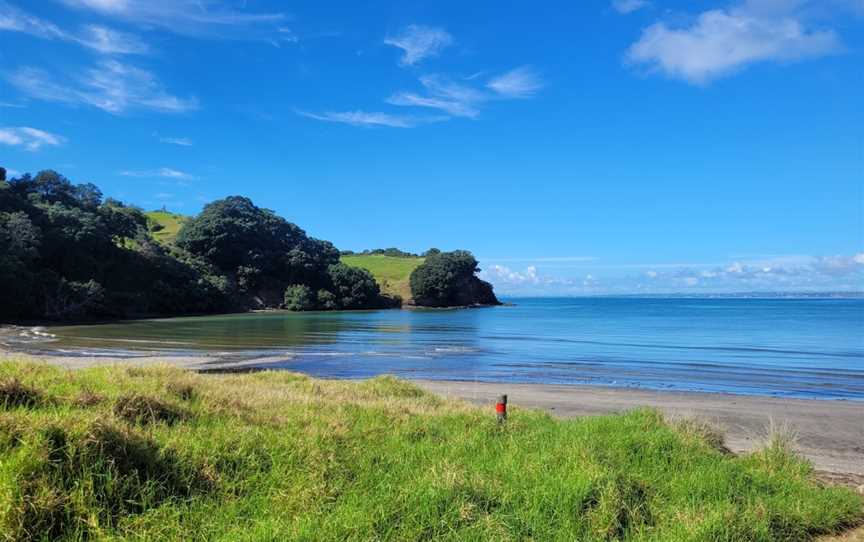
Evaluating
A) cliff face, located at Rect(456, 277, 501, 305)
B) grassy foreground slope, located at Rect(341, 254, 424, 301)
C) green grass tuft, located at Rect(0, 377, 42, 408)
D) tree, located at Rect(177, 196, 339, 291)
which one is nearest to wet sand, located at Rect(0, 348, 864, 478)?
green grass tuft, located at Rect(0, 377, 42, 408)

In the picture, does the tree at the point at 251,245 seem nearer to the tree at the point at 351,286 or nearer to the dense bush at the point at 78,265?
the tree at the point at 351,286

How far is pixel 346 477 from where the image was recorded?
7180mm

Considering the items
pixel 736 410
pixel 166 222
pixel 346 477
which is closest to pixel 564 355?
pixel 736 410

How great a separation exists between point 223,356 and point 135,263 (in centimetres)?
6035

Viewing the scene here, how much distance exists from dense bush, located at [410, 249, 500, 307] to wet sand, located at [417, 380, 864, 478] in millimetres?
112021

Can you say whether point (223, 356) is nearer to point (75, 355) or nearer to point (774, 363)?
point (75, 355)

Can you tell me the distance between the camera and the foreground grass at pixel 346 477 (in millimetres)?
5684

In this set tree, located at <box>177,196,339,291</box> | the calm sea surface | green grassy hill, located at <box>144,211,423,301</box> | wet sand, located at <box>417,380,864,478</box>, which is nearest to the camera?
wet sand, located at <box>417,380,864,478</box>

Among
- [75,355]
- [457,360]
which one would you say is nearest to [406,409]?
[457,360]

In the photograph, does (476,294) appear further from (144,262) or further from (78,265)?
(78,265)

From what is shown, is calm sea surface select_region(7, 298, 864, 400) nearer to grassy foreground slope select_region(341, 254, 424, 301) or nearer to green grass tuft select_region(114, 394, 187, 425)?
green grass tuft select_region(114, 394, 187, 425)

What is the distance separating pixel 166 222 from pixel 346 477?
491ft

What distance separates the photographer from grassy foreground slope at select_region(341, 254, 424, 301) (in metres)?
141

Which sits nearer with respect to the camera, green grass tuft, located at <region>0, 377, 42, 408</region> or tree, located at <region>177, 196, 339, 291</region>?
green grass tuft, located at <region>0, 377, 42, 408</region>
